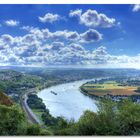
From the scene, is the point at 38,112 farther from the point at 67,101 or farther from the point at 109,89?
the point at 109,89

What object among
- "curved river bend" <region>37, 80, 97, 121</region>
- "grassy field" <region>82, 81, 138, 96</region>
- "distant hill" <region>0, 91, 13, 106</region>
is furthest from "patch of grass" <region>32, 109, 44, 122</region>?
"grassy field" <region>82, 81, 138, 96</region>

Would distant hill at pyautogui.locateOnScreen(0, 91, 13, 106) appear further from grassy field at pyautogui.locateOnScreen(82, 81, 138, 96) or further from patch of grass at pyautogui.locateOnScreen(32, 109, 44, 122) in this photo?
grassy field at pyautogui.locateOnScreen(82, 81, 138, 96)

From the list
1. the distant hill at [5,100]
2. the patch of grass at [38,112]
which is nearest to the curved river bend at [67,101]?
the patch of grass at [38,112]

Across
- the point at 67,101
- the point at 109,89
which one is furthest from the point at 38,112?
the point at 109,89

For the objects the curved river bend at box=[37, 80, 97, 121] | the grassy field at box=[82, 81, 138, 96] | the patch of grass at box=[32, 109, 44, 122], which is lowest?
the patch of grass at box=[32, 109, 44, 122]

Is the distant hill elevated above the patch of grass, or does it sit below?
above

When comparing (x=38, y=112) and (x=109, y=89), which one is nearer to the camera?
(x=38, y=112)
